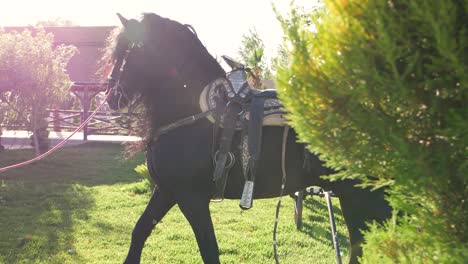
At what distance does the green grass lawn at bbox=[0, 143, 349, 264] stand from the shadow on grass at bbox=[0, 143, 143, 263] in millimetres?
11

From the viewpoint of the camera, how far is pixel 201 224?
2928mm

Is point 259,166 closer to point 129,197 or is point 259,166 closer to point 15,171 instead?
point 129,197

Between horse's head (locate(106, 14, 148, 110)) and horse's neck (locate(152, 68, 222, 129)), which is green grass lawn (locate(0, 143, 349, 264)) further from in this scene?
horse's head (locate(106, 14, 148, 110))

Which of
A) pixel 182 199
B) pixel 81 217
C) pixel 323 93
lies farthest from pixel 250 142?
pixel 81 217

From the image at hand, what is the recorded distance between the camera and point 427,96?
1084 mm

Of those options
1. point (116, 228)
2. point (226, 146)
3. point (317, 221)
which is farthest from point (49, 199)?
point (226, 146)

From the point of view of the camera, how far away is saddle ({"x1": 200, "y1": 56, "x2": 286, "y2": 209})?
2959 millimetres

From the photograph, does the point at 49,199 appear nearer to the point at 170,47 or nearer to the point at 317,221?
the point at 317,221

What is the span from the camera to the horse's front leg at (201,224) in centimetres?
293

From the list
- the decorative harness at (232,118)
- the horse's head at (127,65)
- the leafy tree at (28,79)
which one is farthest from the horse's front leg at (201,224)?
the leafy tree at (28,79)

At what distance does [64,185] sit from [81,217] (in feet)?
8.53

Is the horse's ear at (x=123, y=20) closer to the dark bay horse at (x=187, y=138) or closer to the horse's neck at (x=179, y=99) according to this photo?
the dark bay horse at (x=187, y=138)

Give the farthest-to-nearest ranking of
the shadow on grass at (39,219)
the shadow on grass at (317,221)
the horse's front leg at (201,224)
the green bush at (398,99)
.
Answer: the shadow on grass at (317,221), the shadow on grass at (39,219), the horse's front leg at (201,224), the green bush at (398,99)

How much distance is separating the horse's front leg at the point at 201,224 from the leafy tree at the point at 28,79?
8698 millimetres
